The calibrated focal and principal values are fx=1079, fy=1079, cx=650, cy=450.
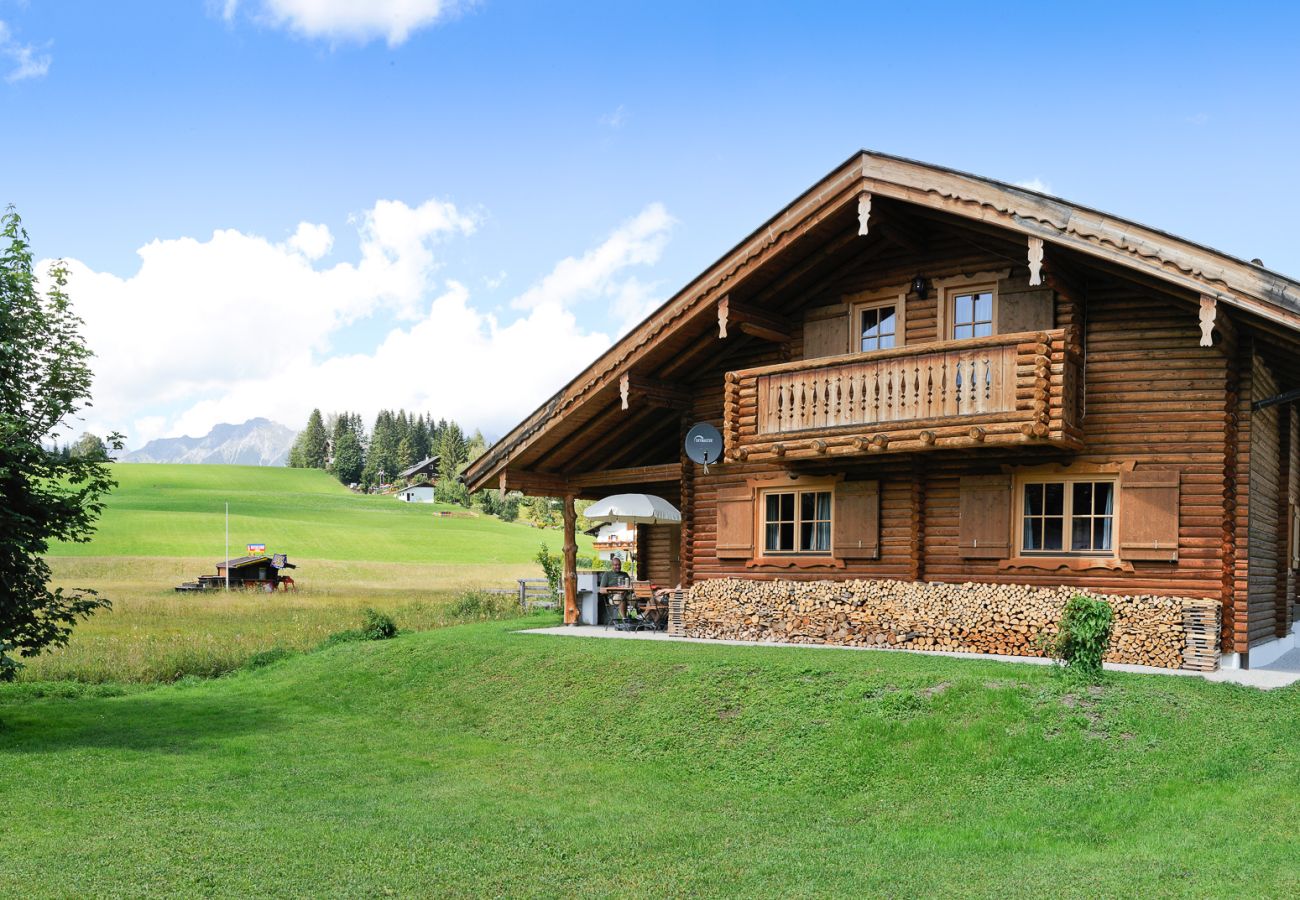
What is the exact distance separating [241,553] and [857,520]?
206 ft

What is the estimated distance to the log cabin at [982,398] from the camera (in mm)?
14906

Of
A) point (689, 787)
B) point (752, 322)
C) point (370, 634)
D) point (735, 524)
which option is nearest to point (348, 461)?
point (370, 634)

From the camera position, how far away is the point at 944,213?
54.2 feet

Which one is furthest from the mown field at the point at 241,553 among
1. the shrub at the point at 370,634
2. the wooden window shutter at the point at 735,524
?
the wooden window shutter at the point at 735,524

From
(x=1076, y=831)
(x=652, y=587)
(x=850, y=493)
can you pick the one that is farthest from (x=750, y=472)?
(x=1076, y=831)

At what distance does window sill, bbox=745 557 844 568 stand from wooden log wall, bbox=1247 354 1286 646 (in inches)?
244

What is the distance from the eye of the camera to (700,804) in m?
10.6

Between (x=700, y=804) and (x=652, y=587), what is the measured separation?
1183 cm

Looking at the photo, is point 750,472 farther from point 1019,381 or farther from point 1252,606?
point 1252,606

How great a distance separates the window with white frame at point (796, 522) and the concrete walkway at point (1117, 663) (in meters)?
1.87

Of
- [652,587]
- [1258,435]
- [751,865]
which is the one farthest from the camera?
[652,587]

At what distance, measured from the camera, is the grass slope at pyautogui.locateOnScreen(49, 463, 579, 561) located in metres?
74.2

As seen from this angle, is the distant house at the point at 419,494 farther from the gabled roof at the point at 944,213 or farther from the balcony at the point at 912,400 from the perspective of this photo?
the balcony at the point at 912,400

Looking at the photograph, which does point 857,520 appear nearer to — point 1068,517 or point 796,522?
point 796,522
